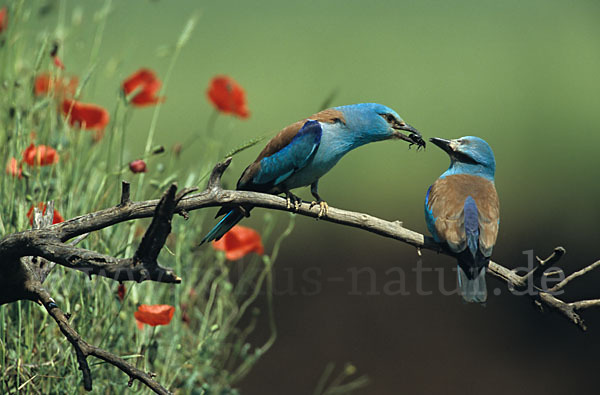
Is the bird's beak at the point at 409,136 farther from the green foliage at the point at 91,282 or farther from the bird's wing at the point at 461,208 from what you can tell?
the green foliage at the point at 91,282

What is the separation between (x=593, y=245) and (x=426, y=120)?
1499mm

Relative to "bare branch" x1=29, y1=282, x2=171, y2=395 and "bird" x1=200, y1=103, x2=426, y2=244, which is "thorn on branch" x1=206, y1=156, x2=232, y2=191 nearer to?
"bare branch" x1=29, y1=282, x2=171, y2=395

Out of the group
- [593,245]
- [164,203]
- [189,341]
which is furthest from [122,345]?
[593,245]

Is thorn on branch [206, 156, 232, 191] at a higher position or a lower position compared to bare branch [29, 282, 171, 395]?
higher

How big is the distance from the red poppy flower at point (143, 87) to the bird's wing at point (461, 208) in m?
1.19

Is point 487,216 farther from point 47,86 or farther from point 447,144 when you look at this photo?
point 47,86

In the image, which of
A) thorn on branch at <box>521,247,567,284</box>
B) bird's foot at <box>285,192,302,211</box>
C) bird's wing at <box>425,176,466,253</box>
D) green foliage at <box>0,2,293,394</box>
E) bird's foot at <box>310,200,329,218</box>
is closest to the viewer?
thorn on branch at <box>521,247,567,284</box>

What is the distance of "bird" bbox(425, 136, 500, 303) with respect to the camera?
241 centimetres

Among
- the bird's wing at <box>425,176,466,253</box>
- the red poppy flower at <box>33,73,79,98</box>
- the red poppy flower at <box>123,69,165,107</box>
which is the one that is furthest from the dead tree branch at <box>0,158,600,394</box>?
the red poppy flower at <box>33,73,79,98</box>

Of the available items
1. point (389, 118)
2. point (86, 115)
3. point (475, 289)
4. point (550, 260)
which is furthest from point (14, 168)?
point (550, 260)

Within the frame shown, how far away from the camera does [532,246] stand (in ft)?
16.7

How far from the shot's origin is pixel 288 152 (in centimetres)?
262

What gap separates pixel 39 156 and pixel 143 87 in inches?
20.6

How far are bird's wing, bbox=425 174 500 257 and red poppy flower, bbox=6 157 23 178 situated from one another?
1.47 meters
